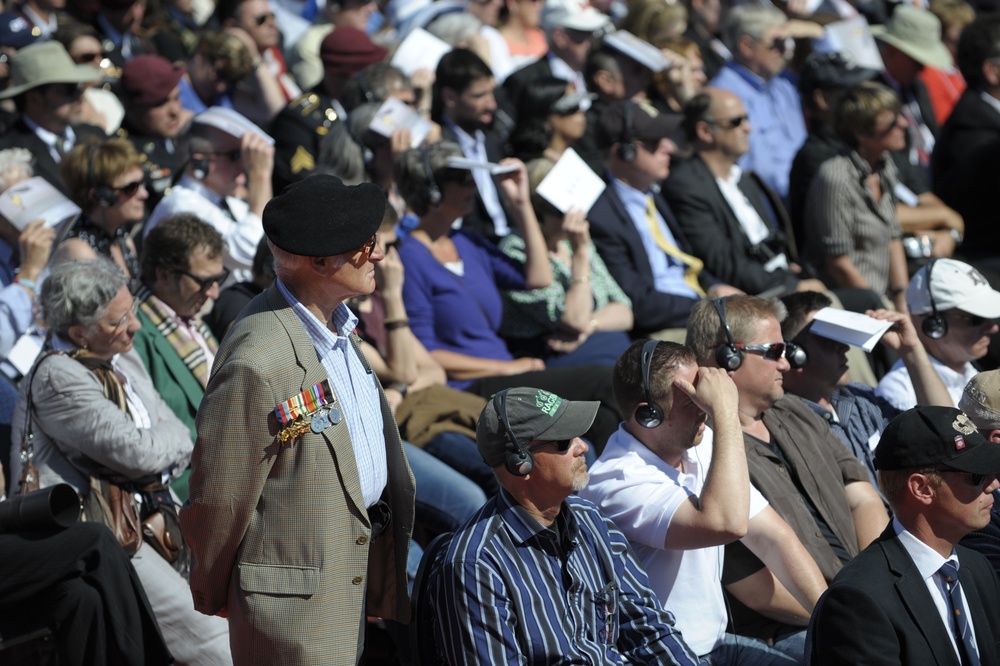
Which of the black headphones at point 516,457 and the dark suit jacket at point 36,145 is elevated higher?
the black headphones at point 516,457

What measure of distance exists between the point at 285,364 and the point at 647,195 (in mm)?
4383

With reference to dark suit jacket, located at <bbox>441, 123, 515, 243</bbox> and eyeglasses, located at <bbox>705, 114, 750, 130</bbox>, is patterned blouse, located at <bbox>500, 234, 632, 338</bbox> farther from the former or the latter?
eyeglasses, located at <bbox>705, 114, 750, 130</bbox>

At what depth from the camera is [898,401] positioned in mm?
5461

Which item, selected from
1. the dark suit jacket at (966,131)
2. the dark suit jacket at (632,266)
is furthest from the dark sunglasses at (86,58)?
the dark suit jacket at (966,131)

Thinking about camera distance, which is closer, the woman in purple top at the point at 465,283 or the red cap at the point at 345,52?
the woman in purple top at the point at 465,283

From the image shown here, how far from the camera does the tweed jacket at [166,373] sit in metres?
5.04

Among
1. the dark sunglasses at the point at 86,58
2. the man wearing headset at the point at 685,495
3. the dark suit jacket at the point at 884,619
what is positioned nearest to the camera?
the dark suit jacket at the point at 884,619

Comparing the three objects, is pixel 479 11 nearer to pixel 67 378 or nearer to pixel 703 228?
pixel 703 228

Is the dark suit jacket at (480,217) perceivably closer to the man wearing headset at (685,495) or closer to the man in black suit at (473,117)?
the man in black suit at (473,117)

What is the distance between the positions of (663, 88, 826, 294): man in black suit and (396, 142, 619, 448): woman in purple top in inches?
55.2

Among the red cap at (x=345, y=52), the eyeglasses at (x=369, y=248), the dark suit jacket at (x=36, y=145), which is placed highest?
the eyeglasses at (x=369, y=248)

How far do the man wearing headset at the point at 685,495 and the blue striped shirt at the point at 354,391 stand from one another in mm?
789

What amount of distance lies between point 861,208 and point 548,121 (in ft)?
6.24

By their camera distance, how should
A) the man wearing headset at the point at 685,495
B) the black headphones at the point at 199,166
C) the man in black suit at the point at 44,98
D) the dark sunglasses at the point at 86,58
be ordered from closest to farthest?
the man wearing headset at the point at 685,495, the black headphones at the point at 199,166, the man in black suit at the point at 44,98, the dark sunglasses at the point at 86,58
